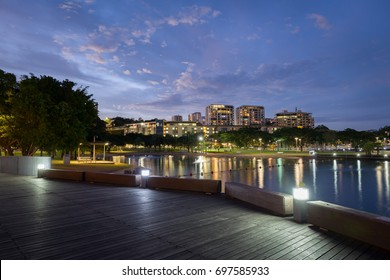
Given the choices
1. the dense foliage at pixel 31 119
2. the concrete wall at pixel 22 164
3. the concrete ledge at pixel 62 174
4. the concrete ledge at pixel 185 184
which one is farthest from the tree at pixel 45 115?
the concrete ledge at pixel 185 184

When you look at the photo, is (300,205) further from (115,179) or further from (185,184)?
(115,179)

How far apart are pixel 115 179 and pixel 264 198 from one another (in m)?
8.31

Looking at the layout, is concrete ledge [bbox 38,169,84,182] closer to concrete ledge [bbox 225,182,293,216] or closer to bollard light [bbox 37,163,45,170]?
bollard light [bbox 37,163,45,170]

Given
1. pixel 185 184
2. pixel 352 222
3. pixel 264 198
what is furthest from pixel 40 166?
pixel 352 222

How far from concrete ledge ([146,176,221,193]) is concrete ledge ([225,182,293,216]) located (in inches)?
31.4

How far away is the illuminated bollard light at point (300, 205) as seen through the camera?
22.5ft

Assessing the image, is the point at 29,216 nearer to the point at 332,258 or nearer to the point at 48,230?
the point at 48,230

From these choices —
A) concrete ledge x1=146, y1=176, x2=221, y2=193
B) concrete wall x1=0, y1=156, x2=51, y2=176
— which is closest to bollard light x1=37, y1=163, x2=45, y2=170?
concrete wall x1=0, y1=156, x2=51, y2=176

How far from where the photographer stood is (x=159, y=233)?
6074 mm

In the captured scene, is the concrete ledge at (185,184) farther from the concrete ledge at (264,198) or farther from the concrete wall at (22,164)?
the concrete wall at (22,164)

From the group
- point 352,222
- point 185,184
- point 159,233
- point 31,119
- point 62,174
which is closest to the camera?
point 352,222
